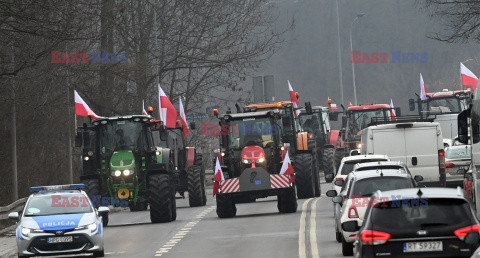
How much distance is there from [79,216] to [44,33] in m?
7.48

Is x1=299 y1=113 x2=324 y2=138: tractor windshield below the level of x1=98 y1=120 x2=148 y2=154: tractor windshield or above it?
above

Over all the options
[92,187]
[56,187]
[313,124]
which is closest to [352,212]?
[56,187]

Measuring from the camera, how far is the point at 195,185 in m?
38.9

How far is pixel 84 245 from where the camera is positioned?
77.3 feet

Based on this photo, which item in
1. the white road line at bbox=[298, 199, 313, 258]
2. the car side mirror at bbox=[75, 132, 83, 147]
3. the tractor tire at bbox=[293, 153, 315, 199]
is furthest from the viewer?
the tractor tire at bbox=[293, 153, 315, 199]

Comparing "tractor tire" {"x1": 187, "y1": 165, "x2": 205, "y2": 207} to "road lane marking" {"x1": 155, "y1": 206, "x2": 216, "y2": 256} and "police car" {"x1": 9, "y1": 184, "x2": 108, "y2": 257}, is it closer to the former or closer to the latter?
"road lane marking" {"x1": 155, "y1": 206, "x2": 216, "y2": 256}

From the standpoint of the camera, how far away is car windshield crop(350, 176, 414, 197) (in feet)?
67.9

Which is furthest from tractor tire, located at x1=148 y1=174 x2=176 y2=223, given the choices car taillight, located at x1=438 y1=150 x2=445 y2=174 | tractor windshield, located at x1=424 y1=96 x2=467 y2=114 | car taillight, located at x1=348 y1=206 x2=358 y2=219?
tractor windshield, located at x1=424 y1=96 x2=467 y2=114

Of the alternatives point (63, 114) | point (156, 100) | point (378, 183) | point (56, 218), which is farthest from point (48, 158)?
point (378, 183)

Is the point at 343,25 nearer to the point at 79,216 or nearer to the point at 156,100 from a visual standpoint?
the point at 156,100

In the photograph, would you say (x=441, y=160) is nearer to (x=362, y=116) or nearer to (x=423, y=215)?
(x=362, y=116)

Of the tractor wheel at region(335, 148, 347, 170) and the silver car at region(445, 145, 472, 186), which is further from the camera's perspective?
the tractor wheel at region(335, 148, 347, 170)

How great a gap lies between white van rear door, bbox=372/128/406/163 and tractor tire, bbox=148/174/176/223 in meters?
5.80

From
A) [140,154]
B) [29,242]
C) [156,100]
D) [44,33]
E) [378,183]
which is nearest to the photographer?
[378,183]
